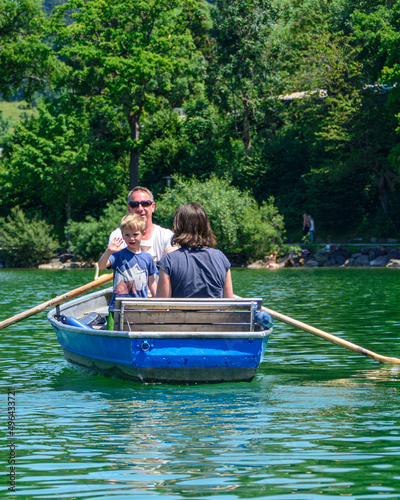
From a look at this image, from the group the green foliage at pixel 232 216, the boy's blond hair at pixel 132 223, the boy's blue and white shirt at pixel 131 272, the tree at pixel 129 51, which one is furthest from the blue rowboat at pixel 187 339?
the tree at pixel 129 51

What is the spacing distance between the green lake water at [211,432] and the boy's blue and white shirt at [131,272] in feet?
3.37

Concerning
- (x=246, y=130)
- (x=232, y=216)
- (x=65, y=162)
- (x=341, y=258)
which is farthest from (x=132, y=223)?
(x=246, y=130)

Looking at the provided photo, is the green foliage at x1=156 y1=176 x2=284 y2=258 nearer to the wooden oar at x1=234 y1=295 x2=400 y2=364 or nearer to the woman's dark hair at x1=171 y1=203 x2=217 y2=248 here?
the wooden oar at x1=234 y1=295 x2=400 y2=364

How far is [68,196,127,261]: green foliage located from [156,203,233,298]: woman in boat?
35.0 meters

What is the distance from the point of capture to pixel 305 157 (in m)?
46.3

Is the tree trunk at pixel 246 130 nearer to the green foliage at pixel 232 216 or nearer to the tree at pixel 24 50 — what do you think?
the green foliage at pixel 232 216

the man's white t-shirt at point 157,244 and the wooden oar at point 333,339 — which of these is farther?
the wooden oar at point 333,339

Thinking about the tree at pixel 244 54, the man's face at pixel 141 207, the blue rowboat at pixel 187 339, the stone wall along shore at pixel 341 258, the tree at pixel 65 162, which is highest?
the tree at pixel 244 54

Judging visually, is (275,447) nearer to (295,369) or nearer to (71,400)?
(71,400)

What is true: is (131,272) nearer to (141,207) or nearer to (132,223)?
(132,223)

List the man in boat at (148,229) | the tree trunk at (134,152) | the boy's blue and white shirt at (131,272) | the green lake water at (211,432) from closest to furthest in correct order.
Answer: the green lake water at (211,432) < the boy's blue and white shirt at (131,272) < the man in boat at (148,229) < the tree trunk at (134,152)

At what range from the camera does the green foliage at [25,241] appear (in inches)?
1779

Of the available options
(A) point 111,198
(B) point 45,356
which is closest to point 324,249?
(A) point 111,198

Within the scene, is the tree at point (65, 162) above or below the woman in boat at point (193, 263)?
above
